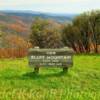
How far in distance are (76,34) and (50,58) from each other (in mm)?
21879

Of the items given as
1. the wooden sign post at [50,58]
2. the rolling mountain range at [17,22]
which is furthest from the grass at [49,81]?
the rolling mountain range at [17,22]

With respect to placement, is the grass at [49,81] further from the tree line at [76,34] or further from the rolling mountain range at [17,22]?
the rolling mountain range at [17,22]

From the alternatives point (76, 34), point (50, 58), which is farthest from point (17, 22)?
point (50, 58)

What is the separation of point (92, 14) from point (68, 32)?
8.77ft

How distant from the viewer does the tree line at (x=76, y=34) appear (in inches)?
1547

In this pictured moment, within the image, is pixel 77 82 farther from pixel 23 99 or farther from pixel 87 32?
pixel 87 32

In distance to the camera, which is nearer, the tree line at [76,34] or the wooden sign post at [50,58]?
the wooden sign post at [50,58]

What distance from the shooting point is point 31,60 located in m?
17.7

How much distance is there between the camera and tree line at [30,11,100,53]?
3928 centimetres

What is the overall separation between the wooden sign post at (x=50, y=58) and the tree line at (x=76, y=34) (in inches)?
Result: 838

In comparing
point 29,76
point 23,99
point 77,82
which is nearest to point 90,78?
point 77,82

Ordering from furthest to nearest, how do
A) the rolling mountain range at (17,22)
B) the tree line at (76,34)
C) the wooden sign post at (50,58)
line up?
the rolling mountain range at (17,22)
the tree line at (76,34)
the wooden sign post at (50,58)

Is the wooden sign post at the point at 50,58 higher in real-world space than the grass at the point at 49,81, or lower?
higher

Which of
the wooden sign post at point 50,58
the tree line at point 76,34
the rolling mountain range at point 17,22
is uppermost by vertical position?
the wooden sign post at point 50,58
